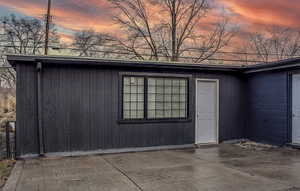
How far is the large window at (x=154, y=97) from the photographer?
793 centimetres

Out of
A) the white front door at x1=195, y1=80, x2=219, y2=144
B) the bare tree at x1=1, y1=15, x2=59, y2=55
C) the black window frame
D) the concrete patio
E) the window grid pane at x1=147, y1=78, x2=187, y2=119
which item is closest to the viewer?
the concrete patio

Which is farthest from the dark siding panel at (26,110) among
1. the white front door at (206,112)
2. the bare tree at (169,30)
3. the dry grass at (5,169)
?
the bare tree at (169,30)

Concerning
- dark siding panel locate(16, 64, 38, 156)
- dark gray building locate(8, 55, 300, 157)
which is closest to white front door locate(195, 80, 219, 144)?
dark gray building locate(8, 55, 300, 157)

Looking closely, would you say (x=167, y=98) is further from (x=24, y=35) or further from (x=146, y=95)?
(x=24, y=35)

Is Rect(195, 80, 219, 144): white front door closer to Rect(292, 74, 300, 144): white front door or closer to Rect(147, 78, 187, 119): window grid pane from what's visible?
Rect(147, 78, 187, 119): window grid pane

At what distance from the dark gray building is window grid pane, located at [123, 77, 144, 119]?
0.09 ft

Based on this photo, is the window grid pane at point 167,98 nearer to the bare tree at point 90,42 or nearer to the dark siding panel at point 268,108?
the dark siding panel at point 268,108

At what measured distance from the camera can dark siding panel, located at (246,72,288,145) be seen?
829 centimetres

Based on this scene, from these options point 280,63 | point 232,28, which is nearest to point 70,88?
point 280,63

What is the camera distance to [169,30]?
65.8ft

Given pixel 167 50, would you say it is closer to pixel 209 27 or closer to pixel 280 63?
pixel 209 27

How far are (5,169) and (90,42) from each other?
546 inches

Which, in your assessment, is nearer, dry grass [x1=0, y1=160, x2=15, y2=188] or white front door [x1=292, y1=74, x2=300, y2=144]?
dry grass [x1=0, y1=160, x2=15, y2=188]

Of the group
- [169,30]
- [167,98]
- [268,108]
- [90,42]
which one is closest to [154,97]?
[167,98]
